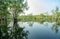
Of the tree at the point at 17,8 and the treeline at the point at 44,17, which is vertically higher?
the tree at the point at 17,8

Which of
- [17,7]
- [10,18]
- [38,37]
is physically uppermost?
[17,7]

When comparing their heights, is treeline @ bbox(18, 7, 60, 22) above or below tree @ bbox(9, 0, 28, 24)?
below

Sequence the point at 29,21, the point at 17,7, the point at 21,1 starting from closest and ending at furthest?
the point at 21,1, the point at 17,7, the point at 29,21

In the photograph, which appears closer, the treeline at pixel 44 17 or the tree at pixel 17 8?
the tree at pixel 17 8

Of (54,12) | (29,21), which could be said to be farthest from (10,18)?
(54,12)

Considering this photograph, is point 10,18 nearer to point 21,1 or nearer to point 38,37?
point 21,1

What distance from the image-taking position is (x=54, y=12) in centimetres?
759

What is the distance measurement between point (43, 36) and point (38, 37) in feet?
0.52

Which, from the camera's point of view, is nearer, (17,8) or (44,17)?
(17,8)

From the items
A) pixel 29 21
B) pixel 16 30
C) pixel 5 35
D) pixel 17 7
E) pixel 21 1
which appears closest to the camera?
pixel 5 35

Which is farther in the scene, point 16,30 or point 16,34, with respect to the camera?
point 16,30

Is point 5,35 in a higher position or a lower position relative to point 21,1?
lower

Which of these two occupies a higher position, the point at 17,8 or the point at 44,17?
the point at 17,8

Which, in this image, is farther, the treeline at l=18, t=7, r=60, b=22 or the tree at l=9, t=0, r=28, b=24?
the treeline at l=18, t=7, r=60, b=22
